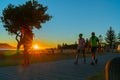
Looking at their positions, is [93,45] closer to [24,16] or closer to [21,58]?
[21,58]

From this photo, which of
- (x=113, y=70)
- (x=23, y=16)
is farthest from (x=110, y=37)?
(x=113, y=70)

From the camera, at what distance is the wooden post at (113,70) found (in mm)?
Answer: 3203

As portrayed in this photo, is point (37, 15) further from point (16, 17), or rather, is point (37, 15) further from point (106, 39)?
point (106, 39)

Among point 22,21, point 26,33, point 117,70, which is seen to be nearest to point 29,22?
point 22,21

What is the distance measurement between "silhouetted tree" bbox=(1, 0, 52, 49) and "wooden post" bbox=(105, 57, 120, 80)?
38.8 m

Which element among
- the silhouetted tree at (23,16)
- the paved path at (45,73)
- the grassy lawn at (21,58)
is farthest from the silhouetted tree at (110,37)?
the paved path at (45,73)

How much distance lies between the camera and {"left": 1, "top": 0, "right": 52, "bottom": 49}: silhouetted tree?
1678 inches

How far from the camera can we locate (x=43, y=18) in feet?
147

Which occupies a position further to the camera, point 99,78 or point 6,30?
point 6,30

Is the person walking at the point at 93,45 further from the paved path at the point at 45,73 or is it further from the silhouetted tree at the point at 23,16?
the silhouetted tree at the point at 23,16

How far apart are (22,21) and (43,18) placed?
3.60m

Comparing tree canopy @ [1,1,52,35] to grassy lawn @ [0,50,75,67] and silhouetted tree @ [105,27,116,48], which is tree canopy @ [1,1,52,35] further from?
silhouetted tree @ [105,27,116,48]

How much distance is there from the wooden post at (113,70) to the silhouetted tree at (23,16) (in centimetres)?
3881

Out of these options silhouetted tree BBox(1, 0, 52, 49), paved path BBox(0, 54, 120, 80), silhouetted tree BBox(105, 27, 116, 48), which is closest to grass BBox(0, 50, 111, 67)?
paved path BBox(0, 54, 120, 80)
